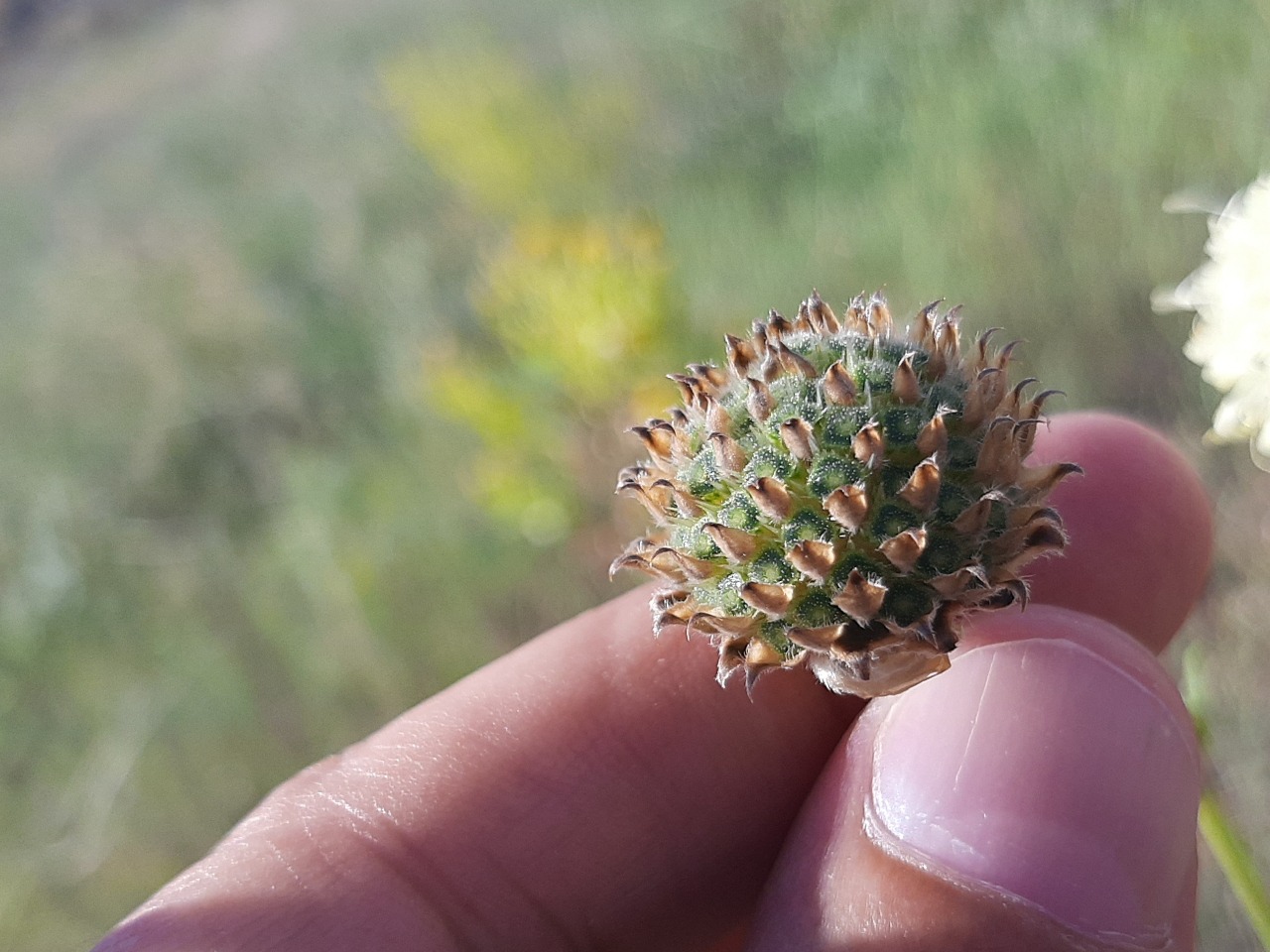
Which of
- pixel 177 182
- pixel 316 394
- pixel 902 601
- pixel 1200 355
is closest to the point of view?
Answer: pixel 902 601

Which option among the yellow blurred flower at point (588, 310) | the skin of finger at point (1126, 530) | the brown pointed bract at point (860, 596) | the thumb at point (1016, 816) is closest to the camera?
the brown pointed bract at point (860, 596)

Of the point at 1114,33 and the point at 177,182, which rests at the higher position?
the point at 177,182

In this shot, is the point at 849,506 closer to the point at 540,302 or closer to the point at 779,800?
the point at 779,800

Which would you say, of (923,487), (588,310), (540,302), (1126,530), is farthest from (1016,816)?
(540,302)

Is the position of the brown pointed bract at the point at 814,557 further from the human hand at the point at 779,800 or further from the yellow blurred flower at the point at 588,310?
the yellow blurred flower at the point at 588,310

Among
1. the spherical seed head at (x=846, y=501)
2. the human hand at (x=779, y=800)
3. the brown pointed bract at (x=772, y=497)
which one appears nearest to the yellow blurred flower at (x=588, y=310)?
the human hand at (x=779, y=800)

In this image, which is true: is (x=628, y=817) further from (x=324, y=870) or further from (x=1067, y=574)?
(x=1067, y=574)

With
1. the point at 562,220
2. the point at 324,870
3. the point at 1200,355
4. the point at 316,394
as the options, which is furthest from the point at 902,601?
the point at 316,394

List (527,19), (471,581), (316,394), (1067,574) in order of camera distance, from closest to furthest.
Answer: (1067,574) < (471,581) < (316,394) < (527,19)
